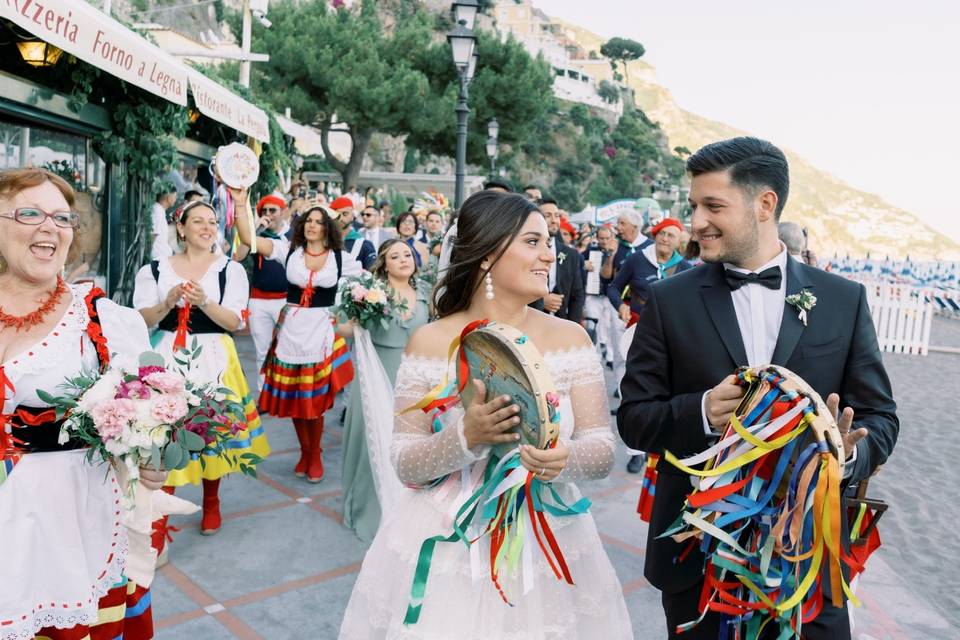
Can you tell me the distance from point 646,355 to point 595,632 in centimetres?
86

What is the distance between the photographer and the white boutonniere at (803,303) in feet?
7.27

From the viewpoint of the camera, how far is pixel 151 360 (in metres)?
2.53

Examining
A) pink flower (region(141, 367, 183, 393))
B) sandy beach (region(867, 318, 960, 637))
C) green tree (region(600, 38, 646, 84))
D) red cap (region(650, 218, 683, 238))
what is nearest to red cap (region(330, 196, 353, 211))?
red cap (region(650, 218, 683, 238))

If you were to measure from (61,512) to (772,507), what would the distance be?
2169mm

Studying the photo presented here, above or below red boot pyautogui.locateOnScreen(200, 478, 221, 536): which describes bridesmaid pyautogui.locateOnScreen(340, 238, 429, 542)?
above

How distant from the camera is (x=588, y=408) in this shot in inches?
94.2

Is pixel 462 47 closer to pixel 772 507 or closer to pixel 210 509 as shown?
A: pixel 210 509

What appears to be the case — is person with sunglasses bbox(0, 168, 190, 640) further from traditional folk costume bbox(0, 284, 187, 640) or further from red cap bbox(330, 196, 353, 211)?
red cap bbox(330, 196, 353, 211)

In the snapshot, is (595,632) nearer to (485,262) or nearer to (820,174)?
(485,262)

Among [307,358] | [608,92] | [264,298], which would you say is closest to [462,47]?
[264,298]

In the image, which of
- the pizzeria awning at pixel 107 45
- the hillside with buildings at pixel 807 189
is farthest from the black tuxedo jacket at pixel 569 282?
the hillside with buildings at pixel 807 189

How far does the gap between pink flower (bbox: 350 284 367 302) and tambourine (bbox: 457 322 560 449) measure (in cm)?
314

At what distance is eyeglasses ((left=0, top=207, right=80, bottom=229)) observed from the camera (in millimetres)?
2410

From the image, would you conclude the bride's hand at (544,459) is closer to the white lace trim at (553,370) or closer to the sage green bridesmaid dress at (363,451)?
the white lace trim at (553,370)
